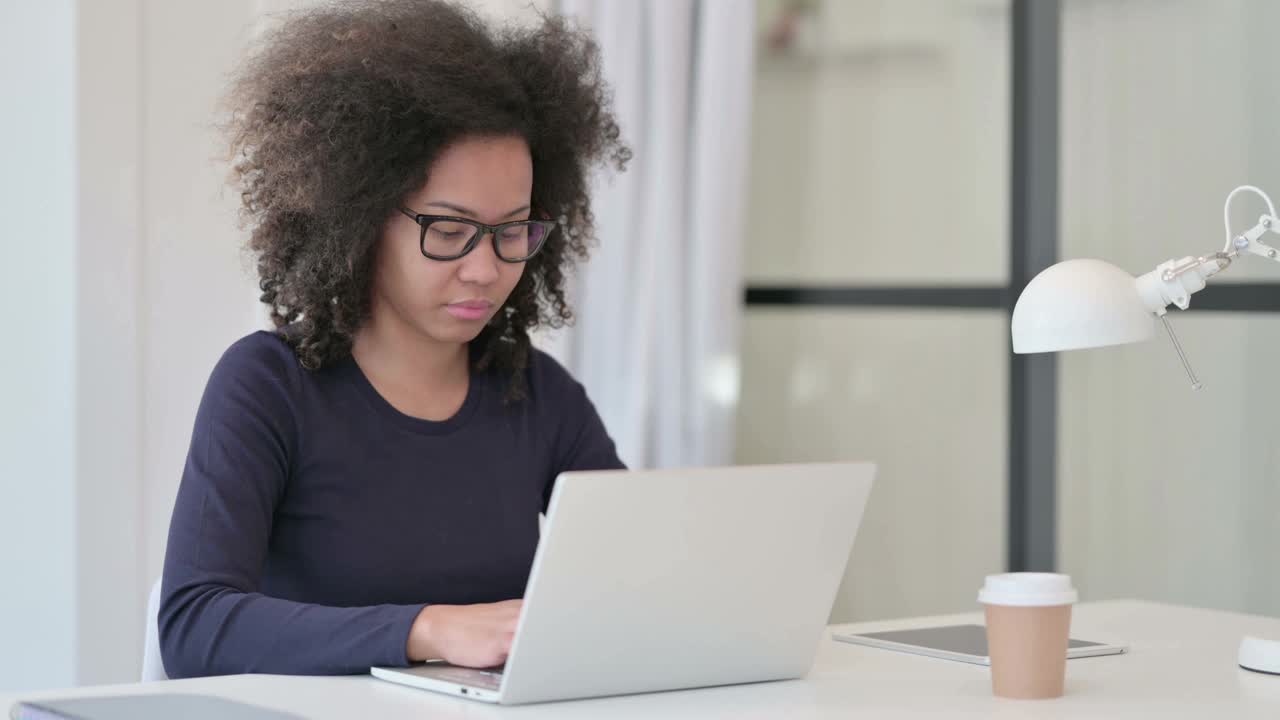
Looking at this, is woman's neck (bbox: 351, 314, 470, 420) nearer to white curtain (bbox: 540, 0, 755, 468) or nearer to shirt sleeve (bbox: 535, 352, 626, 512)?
shirt sleeve (bbox: 535, 352, 626, 512)

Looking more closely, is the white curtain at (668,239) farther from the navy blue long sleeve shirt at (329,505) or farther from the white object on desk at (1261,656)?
the white object on desk at (1261,656)

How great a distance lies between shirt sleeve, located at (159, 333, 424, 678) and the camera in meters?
1.41

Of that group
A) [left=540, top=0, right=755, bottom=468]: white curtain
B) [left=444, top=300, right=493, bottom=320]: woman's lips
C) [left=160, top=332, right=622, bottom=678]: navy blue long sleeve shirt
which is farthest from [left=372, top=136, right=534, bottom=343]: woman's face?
[left=540, top=0, right=755, bottom=468]: white curtain

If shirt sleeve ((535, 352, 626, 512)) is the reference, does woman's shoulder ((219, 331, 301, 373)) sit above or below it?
above

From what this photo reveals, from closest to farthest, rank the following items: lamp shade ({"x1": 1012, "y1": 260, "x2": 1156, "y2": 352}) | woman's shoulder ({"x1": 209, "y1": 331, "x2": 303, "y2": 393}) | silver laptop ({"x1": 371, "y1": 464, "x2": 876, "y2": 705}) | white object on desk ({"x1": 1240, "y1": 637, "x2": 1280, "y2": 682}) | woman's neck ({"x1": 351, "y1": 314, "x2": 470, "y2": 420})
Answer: silver laptop ({"x1": 371, "y1": 464, "x2": 876, "y2": 705})
lamp shade ({"x1": 1012, "y1": 260, "x2": 1156, "y2": 352})
white object on desk ({"x1": 1240, "y1": 637, "x2": 1280, "y2": 682})
woman's shoulder ({"x1": 209, "y1": 331, "x2": 303, "y2": 393})
woman's neck ({"x1": 351, "y1": 314, "x2": 470, "y2": 420})

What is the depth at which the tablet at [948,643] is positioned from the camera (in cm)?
157

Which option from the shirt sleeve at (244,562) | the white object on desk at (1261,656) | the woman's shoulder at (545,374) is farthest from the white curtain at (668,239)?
the white object on desk at (1261,656)

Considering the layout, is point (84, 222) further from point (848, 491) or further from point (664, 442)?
point (848, 491)

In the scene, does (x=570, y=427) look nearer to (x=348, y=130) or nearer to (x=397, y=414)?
(x=397, y=414)

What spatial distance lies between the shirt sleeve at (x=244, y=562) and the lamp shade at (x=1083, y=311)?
0.60 metres

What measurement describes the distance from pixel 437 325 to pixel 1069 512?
159 centimetres

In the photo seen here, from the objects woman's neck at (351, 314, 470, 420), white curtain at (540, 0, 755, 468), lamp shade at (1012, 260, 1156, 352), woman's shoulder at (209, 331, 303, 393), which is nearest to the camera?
lamp shade at (1012, 260, 1156, 352)

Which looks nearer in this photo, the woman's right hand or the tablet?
the woman's right hand

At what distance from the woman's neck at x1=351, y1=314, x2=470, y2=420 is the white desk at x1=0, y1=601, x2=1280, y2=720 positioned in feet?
1.71
